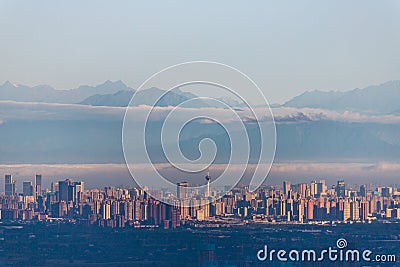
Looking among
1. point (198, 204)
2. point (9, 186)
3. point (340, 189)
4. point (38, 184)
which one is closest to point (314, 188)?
point (340, 189)

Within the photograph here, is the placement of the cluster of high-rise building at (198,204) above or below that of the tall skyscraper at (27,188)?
below

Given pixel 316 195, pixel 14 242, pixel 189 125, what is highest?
pixel 189 125

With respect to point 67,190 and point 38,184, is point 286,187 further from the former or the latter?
point 38,184

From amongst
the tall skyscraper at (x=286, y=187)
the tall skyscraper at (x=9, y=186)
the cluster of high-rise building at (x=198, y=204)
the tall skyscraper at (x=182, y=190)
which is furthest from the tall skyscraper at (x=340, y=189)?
the tall skyscraper at (x=9, y=186)

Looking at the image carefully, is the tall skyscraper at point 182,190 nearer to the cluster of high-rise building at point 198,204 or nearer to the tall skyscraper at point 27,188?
the cluster of high-rise building at point 198,204

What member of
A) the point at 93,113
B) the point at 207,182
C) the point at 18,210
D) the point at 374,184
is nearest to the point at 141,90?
the point at 93,113

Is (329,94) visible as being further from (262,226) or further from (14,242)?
(14,242)

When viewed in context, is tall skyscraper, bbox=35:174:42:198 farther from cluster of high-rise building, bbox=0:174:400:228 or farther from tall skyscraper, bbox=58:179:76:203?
tall skyscraper, bbox=58:179:76:203

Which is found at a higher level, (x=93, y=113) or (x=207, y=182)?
(x=93, y=113)

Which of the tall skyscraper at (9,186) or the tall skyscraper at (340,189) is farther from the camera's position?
the tall skyscraper at (9,186)
